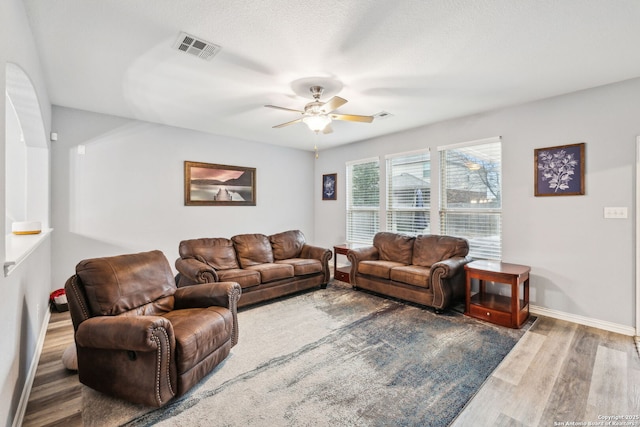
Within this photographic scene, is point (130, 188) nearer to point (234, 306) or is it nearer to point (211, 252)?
point (211, 252)

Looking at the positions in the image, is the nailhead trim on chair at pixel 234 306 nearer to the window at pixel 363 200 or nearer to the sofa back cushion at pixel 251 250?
the sofa back cushion at pixel 251 250

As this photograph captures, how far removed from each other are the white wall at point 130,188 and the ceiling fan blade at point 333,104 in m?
3.02

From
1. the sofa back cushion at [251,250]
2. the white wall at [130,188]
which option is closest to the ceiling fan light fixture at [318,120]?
the sofa back cushion at [251,250]

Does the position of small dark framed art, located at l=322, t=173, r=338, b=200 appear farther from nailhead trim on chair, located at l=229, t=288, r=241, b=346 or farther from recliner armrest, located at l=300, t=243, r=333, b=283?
nailhead trim on chair, located at l=229, t=288, r=241, b=346

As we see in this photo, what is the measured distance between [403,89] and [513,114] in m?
1.69

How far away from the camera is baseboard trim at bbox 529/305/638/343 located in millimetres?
3078

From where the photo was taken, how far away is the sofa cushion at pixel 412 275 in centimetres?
373

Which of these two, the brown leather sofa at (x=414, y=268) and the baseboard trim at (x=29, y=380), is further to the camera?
the brown leather sofa at (x=414, y=268)

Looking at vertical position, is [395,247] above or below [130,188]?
below

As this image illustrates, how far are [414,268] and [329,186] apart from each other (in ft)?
10.0

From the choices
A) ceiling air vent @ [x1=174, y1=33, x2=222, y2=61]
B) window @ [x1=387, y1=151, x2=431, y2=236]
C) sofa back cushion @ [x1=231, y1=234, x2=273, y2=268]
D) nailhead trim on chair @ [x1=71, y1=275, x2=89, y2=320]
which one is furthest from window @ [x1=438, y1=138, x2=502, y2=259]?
nailhead trim on chair @ [x1=71, y1=275, x2=89, y2=320]

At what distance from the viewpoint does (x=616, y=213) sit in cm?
314

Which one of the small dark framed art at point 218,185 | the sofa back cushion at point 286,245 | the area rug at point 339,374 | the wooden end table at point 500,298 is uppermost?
the small dark framed art at point 218,185

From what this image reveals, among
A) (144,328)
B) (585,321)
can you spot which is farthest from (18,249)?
(585,321)
